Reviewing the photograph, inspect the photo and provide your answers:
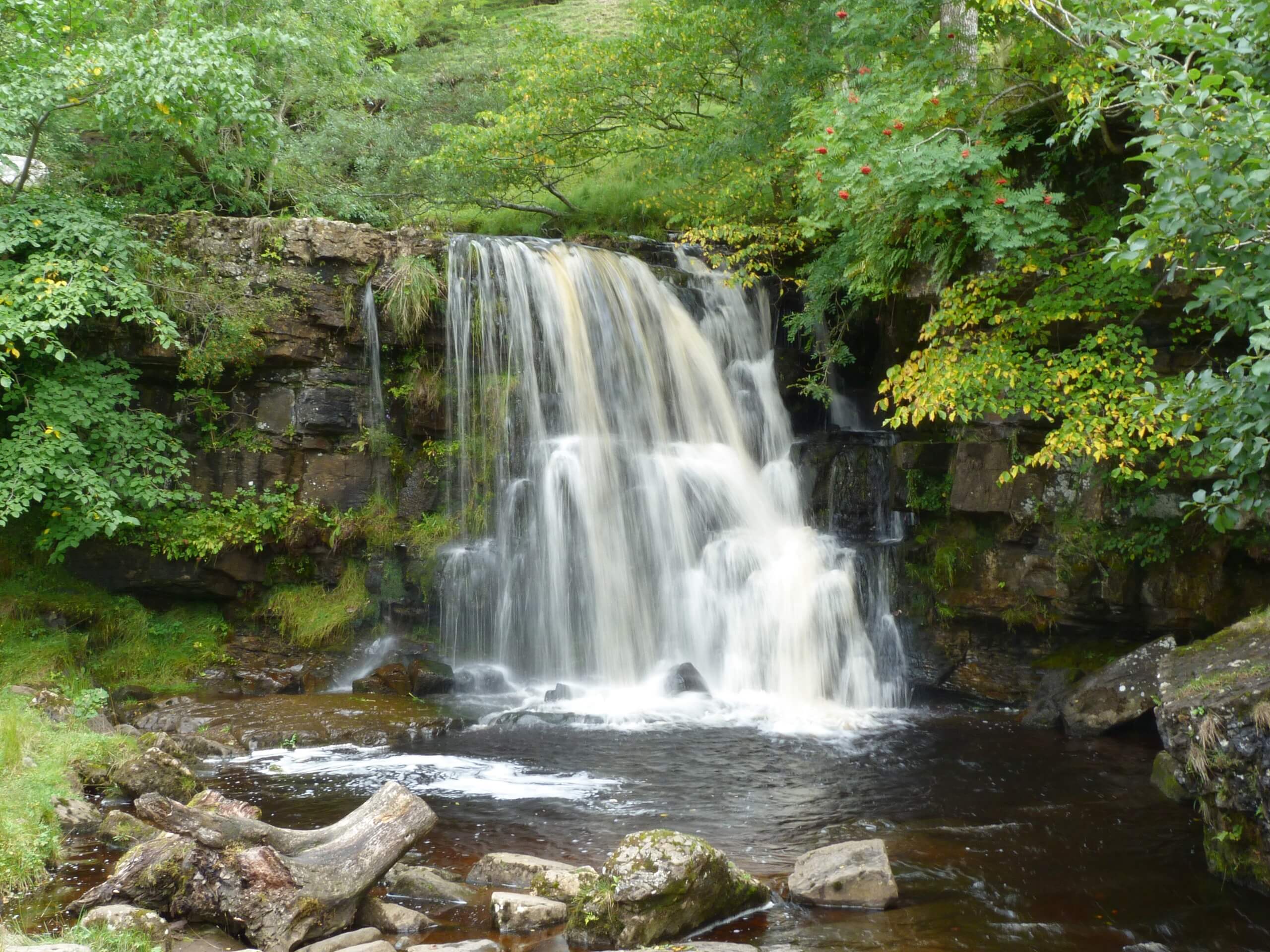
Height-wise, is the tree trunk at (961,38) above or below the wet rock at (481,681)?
above

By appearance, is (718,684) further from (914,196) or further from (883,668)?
(914,196)

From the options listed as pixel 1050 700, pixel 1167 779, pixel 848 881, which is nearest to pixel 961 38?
pixel 1050 700

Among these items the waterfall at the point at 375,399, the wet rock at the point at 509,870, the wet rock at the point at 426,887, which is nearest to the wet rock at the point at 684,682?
the waterfall at the point at 375,399

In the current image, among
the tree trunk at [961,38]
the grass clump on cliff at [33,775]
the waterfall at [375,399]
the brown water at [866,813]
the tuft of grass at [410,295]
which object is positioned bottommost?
the brown water at [866,813]

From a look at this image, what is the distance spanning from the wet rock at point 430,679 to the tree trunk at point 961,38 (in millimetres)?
8561

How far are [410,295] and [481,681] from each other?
16.3 ft

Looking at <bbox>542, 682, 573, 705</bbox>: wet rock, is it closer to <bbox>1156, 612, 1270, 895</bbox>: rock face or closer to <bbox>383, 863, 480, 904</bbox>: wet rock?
<bbox>383, 863, 480, 904</bbox>: wet rock

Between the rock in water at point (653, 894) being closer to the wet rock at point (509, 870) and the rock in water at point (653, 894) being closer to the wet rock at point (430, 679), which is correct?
the wet rock at point (509, 870)

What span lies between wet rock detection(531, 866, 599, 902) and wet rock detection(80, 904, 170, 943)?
1946mm

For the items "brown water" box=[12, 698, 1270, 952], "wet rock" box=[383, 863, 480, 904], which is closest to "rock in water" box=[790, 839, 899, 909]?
"brown water" box=[12, 698, 1270, 952]

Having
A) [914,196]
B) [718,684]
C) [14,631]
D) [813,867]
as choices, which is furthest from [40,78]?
[813,867]

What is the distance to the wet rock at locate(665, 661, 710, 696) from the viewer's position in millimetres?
11148

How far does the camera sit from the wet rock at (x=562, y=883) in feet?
18.1

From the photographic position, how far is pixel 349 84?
53.5 ft
